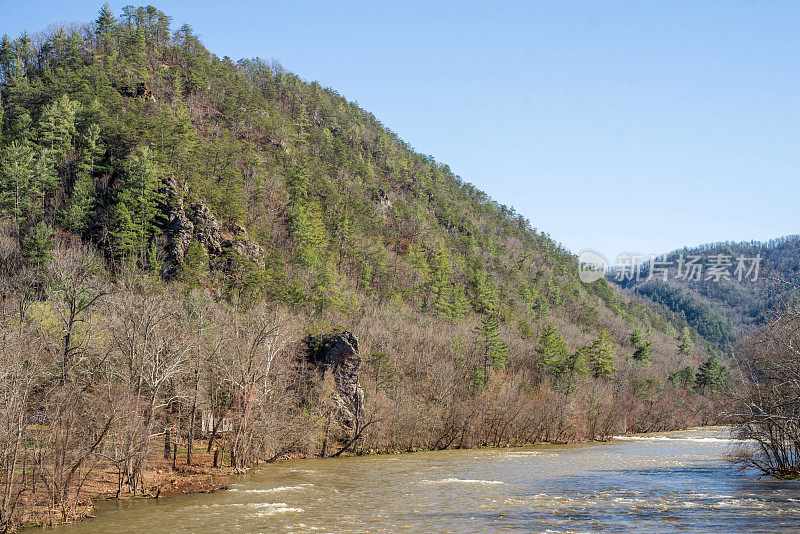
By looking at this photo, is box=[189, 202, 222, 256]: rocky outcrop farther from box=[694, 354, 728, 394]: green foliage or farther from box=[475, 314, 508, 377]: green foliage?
box=[694, 354, 728, 394]: green foliage

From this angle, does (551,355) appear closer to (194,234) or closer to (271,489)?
(194,234)

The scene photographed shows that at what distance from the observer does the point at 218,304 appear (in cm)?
6869

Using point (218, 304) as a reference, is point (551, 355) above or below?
below

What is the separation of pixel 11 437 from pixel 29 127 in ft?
263

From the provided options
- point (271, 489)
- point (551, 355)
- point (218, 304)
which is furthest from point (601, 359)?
point (271, 489)

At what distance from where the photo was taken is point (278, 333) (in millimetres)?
49719

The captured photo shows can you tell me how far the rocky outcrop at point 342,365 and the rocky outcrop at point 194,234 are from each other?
24288 millimetres

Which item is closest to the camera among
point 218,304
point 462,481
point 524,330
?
point 462,481

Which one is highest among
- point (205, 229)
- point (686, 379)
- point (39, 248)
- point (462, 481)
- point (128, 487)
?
point (205, 229)

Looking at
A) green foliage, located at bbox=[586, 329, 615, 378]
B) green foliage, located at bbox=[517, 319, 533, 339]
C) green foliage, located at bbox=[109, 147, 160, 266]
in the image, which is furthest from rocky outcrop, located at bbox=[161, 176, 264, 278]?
green foliage, located at bbox=[586, 329, 615, 378]

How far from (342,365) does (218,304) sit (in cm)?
1886

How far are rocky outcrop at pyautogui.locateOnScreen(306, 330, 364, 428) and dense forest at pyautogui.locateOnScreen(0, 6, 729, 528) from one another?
71 cm

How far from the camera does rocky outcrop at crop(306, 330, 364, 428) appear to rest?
196 ft

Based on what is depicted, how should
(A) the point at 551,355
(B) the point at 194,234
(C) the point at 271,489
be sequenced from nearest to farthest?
(C) the point at 271,489, (B) the point at 194,234, (A) the point at 551,355
